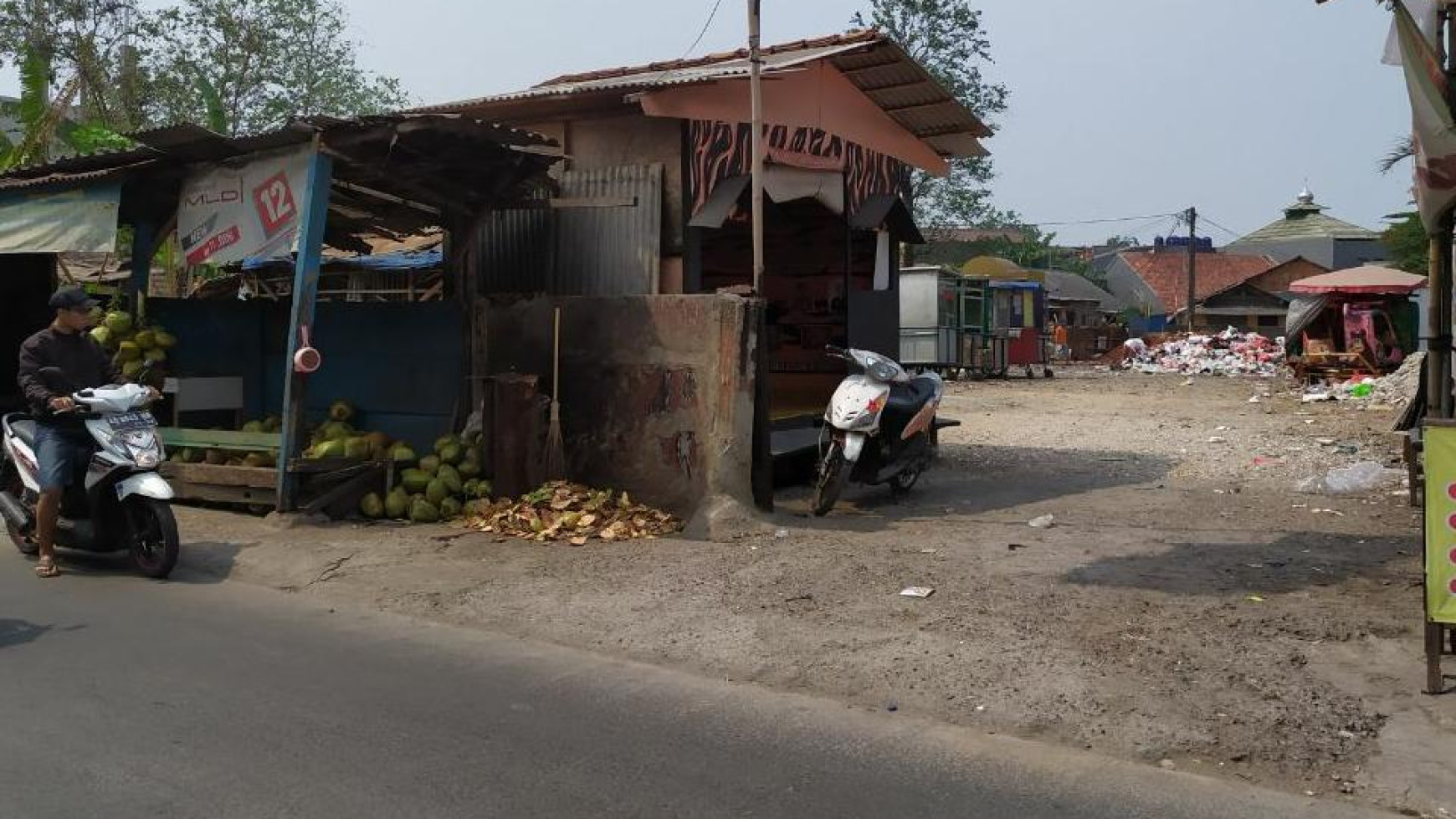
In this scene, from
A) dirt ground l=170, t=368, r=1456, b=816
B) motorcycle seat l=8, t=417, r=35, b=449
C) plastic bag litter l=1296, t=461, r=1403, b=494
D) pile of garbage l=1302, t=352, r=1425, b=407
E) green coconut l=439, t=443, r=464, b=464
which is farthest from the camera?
pile of garbage l=1302, t=352, r=1425, b=407

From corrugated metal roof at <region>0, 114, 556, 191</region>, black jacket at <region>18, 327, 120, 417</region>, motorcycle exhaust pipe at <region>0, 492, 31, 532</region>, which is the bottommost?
motorcycle exhaust pipe at <region>0, 492, 31, 532</region>

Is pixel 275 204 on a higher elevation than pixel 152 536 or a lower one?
higher

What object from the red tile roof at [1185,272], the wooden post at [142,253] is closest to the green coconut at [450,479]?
the wooden post at [142,253]

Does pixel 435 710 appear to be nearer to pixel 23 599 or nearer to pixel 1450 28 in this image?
pixel 23 599

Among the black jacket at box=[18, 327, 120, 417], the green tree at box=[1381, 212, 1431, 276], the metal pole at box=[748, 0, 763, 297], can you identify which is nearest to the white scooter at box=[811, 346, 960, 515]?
the metal pole at box=[748, 0, 763, 297]

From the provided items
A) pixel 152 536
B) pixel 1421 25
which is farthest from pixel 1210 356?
pixel 152 536

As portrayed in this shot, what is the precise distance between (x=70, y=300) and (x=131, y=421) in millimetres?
856

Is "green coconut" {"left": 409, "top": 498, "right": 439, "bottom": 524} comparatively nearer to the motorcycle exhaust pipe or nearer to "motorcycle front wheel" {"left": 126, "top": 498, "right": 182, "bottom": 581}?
"motorcycle front wheel" {"left": 126, "top": 498, "right": 182, "bottom": 581}

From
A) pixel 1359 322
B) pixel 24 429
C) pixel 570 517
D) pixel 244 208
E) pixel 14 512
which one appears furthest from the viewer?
pixel 1359 322

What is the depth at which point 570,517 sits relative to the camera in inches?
328

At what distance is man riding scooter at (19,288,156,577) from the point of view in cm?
720

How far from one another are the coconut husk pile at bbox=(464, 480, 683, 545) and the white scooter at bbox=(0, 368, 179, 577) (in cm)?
215

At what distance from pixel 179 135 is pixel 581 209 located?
3.11 meters

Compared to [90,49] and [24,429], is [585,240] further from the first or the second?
[90,49]
